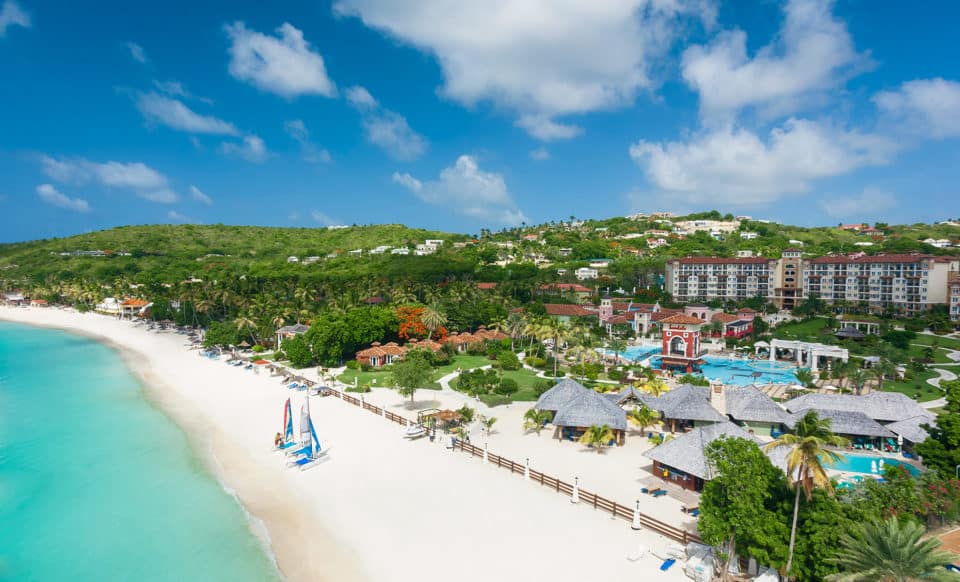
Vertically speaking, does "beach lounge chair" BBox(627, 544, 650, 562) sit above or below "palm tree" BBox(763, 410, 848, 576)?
below

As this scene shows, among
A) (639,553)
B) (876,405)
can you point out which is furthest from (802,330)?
(639,553)

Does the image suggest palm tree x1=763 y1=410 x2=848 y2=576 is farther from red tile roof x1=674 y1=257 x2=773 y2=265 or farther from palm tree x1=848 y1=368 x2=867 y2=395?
red tile roof x1=674 y1=257 x2=773 y2=265

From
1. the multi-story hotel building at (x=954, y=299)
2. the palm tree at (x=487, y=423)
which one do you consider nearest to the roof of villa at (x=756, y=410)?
the palm tree at (x=487, y=423)

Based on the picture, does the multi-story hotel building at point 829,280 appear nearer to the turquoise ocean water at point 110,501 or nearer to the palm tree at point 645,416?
the palm tree at point 645,416

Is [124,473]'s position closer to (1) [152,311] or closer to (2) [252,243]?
(1) [152,311]

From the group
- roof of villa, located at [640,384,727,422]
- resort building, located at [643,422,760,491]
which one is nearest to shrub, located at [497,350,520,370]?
roof of villa, located at [640,384,727,422]

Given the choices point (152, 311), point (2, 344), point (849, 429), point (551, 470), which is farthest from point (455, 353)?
point (2, 344)
